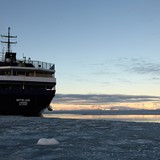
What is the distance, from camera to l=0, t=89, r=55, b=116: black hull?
5231 cm

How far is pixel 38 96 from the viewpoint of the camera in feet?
178

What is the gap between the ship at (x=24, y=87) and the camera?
173 ft

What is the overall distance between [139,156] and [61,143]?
4886 mm

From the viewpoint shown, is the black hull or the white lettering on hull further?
the white lettering on hull

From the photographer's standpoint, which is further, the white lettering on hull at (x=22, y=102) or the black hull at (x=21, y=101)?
the white lettering on hull at (x=22, y=102)

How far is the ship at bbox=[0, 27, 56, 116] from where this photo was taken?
52688 millimetres

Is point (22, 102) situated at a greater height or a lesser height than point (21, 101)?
lesser

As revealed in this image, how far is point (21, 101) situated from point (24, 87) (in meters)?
2.62

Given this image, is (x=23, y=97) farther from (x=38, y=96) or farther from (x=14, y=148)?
(x=14, y=148)

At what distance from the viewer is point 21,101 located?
2080 inches

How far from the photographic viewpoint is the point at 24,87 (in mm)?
54656

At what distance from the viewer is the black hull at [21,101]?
5231 centimetres

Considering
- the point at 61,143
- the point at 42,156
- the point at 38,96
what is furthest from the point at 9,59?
the point at 42,156

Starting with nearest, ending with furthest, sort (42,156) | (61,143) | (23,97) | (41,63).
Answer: (42,156) < (61,143) < (23,97) < (41,63)
